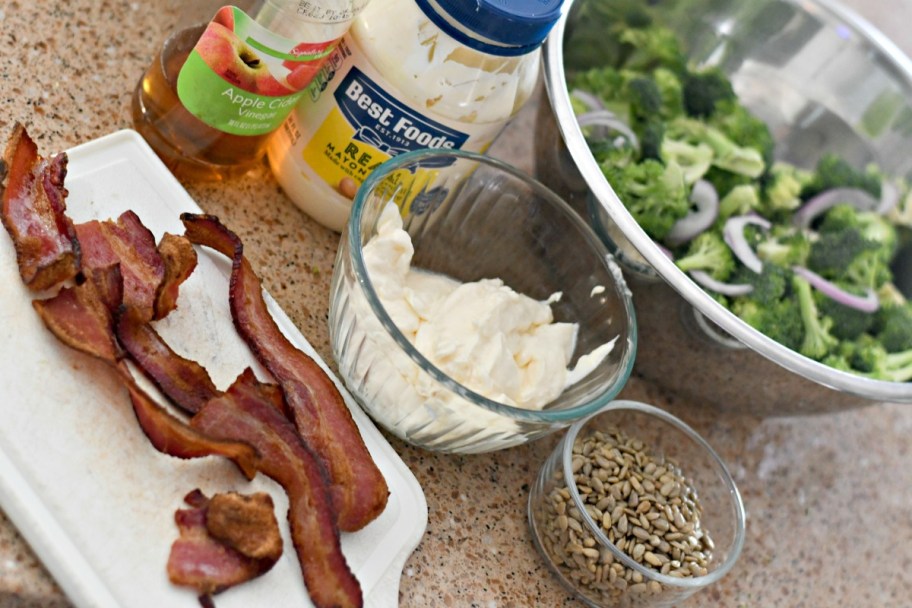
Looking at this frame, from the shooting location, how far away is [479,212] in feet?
4.14

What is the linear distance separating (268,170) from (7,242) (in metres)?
0.44

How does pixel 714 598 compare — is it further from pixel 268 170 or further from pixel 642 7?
pixel 642 7

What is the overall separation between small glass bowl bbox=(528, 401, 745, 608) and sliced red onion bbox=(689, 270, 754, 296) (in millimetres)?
264

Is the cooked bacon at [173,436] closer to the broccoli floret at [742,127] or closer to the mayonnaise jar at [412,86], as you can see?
the mayonnaise jar at [412,86]

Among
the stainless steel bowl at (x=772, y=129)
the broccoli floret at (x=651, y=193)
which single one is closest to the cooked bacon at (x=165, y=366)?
the stainless steel bowl at (x=772, y=129)

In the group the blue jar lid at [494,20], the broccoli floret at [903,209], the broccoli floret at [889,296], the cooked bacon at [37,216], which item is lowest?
the cooked bacon at [37,216]

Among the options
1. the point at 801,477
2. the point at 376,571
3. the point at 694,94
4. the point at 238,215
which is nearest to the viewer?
the point at 376,571

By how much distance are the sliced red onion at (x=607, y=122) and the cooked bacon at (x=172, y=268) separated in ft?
2.26

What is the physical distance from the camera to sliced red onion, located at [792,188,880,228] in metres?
1.62

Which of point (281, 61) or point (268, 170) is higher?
point (281, 61)

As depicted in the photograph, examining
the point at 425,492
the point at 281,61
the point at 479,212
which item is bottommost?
the point at 425,492

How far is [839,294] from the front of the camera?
1.46m

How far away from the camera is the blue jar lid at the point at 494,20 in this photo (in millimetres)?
1009

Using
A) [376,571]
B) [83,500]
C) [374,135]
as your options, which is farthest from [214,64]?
[376,571]
